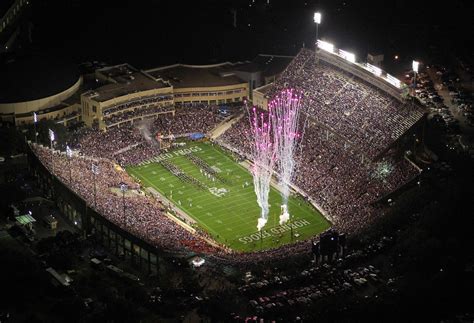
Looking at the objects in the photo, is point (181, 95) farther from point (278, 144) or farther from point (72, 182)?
point (72, 182)

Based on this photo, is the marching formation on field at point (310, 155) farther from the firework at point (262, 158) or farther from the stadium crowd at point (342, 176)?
the firework at point (262, 158)

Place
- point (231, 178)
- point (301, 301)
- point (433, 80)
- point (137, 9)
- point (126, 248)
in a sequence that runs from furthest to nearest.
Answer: point (137, 9)
point (433, 80)
point (231, 178)
point (126, 248)
point (301, 301)

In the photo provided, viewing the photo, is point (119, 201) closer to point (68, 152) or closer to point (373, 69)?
point (68, 152)

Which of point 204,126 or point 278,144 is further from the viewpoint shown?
point 204,126

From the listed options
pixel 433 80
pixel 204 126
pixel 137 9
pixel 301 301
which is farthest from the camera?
pixel 137 9

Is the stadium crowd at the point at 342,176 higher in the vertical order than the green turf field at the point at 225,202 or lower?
higher

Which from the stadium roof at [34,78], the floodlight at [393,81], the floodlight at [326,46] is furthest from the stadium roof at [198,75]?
the floodlight at [393,81]

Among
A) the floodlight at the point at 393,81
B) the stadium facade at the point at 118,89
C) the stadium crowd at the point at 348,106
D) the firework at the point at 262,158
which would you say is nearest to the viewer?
the firework at the point at 262,158

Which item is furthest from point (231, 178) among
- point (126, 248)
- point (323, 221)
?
point (126, 248)
